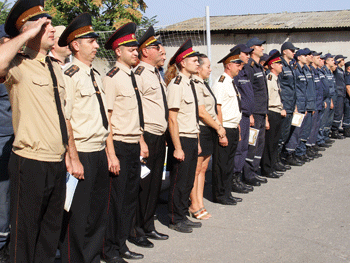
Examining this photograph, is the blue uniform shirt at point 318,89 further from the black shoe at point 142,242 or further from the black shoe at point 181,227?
the black shoe at point 142,242

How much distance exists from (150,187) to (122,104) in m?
1.13

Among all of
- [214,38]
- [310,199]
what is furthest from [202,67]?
[214,38]

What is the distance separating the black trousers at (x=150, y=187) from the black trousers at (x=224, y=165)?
4.97ft

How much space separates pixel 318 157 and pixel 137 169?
659 centimetres

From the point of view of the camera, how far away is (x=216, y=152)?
6441mm

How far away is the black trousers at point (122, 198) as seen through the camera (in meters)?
4.39

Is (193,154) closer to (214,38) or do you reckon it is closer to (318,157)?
(318,157)

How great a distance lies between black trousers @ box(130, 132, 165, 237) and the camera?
16.3 ft

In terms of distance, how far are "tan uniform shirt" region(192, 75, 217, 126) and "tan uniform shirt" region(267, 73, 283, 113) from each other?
2.40 m

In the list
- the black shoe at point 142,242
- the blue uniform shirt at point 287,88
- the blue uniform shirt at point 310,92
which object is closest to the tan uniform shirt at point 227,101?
the black shoe at point 142,242

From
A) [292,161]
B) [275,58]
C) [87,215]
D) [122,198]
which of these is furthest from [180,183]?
[292,161]

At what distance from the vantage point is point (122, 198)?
176 inches

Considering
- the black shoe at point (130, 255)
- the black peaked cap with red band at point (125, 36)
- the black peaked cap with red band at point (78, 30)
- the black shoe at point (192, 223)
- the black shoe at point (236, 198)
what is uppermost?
the black peaked cap with red band at point (78, 30)

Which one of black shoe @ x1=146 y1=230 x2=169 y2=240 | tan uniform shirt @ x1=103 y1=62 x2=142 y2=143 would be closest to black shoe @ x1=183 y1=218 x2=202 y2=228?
black shoe @ x1=146 y1=230 x2=169 y2=240
